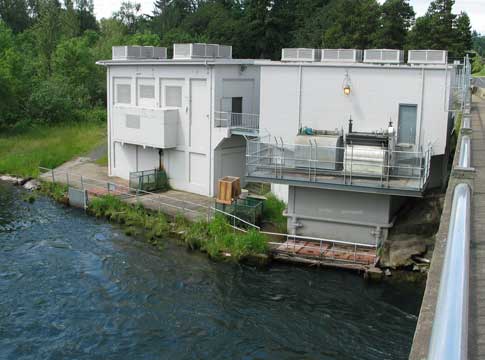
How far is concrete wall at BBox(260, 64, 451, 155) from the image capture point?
78.9 feet

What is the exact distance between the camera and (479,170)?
1500 centimetres

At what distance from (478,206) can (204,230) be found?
52.1 feet

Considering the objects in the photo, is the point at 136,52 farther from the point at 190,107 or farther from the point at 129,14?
the point at 129,14

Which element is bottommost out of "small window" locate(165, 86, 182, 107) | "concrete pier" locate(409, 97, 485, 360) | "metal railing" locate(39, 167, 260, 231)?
"metal railing" locate(39, 167, 260, 231)

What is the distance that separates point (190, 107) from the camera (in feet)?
103

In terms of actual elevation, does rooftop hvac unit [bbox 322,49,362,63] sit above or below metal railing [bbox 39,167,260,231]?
above

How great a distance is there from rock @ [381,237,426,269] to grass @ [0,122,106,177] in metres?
23.1

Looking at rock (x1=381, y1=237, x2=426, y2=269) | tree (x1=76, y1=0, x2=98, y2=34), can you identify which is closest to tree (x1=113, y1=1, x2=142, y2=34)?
tree (x1=76, y1=0, x2=98, y2=34)

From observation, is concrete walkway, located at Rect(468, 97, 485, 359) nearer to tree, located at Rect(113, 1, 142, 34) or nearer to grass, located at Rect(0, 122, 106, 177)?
grass, located at Rect(0, 122, 106, 177)

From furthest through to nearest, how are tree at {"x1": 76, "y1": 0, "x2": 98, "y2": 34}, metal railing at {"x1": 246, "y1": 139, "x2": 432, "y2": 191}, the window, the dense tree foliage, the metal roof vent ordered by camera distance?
tree at {"x1": 76, "y1": 0, "x2": 98, "y2": 34}
the dense tree foliage
the metal roof vent
the window
metal railing at {"x1": 246, "y1": 139, "x2": 432, "y2": 191}

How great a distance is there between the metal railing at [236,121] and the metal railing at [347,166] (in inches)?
194

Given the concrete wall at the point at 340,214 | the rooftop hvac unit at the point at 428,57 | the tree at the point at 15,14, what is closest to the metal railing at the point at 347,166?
the concrete wall at the point at 340,214

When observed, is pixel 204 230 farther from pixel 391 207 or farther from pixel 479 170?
pixel 479 170

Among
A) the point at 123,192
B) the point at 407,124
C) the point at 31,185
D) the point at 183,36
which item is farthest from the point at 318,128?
the point at 183,36
